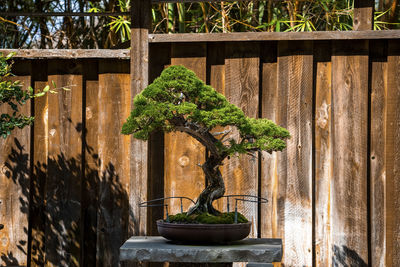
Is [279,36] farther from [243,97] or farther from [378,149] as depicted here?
[378,149]

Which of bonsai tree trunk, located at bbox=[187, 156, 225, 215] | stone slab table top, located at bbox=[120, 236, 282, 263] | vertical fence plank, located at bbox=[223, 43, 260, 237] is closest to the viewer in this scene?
stone slab table top, located at bbox=[120, 236, 282, 263]

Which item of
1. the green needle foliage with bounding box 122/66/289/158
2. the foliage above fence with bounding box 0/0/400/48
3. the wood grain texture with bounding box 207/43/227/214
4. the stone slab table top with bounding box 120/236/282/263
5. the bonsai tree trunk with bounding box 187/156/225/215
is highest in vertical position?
the foliage above fence with bounding box 0/0/400/48

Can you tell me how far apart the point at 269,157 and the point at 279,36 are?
2.28 feet

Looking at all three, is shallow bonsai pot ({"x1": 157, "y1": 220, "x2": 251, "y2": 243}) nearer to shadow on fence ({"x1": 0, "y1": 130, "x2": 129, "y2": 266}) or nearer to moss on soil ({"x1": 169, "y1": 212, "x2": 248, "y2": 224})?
moss on soil ({"x1": 169, "y1": 212, "x2": 248, "y2": 224})

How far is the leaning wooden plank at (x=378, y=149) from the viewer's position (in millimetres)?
3195

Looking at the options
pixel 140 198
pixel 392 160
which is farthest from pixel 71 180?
pixel 392 160

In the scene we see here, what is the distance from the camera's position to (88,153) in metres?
3.49

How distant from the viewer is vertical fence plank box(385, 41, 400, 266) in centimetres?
317

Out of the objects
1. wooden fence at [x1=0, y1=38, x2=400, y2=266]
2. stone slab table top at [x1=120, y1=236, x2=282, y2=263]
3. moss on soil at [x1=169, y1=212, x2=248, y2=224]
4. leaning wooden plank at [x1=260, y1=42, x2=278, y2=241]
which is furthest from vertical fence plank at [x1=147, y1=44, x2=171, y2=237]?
stone slab table top at [x1=120, y1=236, x2=282, y2=263]

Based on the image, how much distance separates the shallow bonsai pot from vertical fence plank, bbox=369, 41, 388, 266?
3.50 feet

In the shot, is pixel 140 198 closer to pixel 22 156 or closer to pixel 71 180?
pixel 71 180

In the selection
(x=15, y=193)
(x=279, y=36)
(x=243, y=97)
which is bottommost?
(x=15, y=193)

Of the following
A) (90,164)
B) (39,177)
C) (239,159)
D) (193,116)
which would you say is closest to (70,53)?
(90,164)

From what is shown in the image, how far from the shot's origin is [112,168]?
Answer: 3.45m
